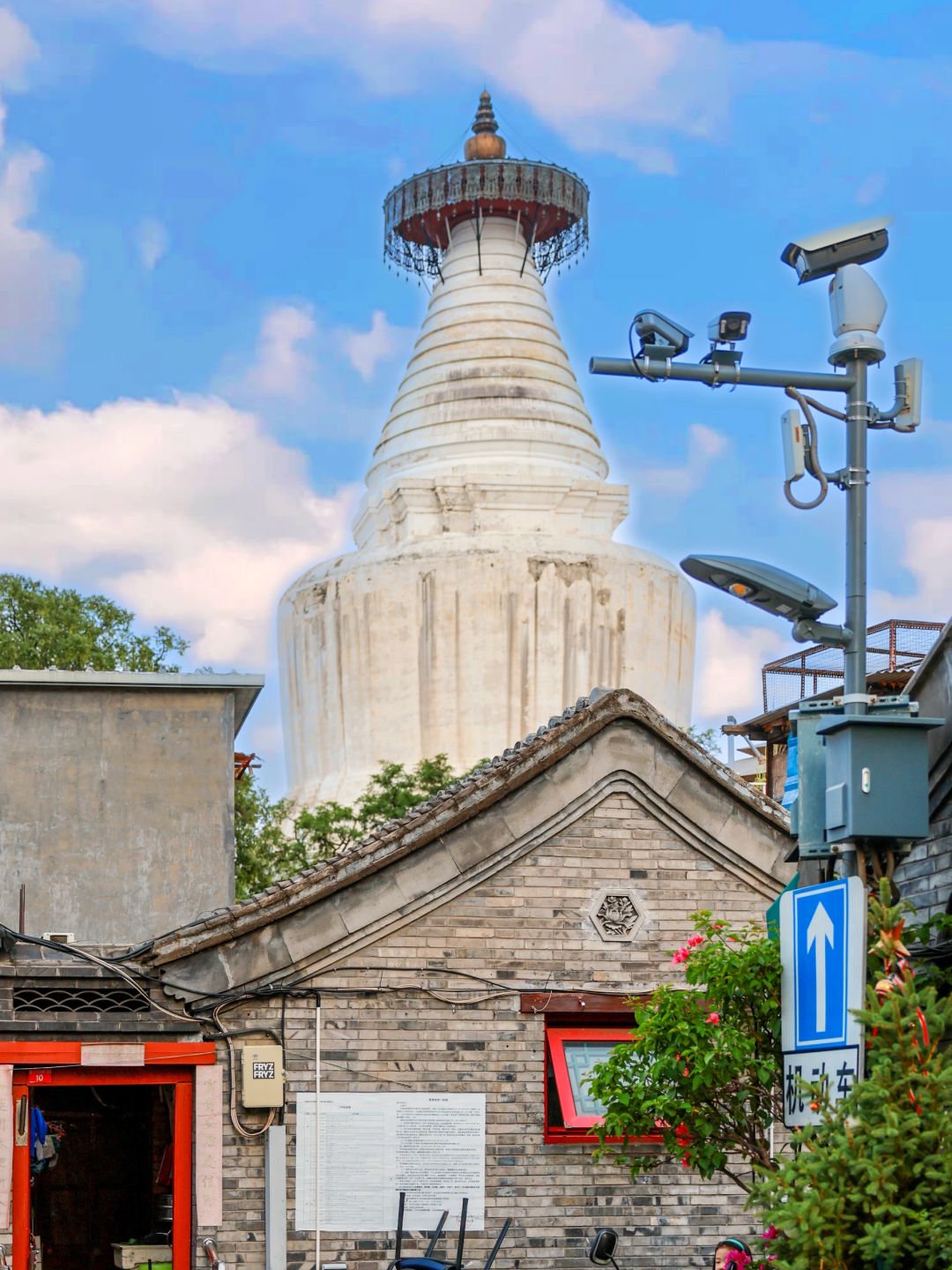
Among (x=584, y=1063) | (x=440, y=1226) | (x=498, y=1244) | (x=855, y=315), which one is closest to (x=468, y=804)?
(x=584, y=1063)

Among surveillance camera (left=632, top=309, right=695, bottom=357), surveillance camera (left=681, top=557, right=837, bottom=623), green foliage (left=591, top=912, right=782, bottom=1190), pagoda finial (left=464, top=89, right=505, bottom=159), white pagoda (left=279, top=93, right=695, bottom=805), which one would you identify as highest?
pagoda finial (left=464, top=89, right=505, bottom=159)

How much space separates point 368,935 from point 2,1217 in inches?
145

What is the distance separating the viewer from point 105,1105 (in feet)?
72.5

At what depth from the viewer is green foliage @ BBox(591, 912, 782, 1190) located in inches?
520

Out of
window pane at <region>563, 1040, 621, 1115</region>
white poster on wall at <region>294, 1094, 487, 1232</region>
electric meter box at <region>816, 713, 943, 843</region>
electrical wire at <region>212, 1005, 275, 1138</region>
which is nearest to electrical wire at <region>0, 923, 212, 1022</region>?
electrical wire at <region>212, 1005, 275, 1138</region>

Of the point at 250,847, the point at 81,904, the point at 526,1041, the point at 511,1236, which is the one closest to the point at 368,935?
the point at 526,1041

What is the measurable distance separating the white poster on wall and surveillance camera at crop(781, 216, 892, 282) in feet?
26.0

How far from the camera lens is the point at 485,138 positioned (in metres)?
53.4

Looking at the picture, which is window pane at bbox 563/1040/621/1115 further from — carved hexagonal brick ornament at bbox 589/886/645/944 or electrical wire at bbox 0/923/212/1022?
electrical wire at bbox 0/923/212/1022

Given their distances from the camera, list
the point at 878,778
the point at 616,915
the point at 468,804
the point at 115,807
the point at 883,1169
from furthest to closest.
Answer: the point at 115,807
the point at 616,915
the point at 468,804
the point at 878,778
the point at 883,1169

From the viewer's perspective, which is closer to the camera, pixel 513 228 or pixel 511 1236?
pixel 511 1236

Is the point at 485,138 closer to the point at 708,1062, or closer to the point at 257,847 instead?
the point at 257,847

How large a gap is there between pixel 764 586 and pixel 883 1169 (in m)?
3.49

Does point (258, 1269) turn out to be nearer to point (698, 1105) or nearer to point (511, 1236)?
point (511, 1236)
